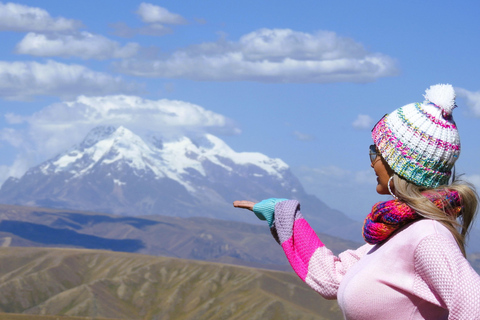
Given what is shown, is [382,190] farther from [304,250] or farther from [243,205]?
[243,205]

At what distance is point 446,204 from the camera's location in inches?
221

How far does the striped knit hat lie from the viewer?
5.82m

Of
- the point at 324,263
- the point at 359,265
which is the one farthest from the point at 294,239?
the point at 359,265

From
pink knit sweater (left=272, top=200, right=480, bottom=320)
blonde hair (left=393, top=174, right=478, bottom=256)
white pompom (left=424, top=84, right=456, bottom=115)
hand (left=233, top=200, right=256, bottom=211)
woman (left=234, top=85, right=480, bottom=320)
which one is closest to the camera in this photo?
pink knit sweater (left=272, top=200, right=480, bottom=320)

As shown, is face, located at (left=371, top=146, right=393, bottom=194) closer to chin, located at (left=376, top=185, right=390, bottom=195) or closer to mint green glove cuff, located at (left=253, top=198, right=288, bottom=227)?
chin, located at (left=376, top=185, right=390, bottom=195)

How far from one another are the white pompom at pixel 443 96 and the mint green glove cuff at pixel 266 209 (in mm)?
1652

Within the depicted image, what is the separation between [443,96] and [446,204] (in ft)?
3.01

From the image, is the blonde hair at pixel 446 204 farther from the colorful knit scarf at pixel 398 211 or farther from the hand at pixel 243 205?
the hand at pixel 243 205

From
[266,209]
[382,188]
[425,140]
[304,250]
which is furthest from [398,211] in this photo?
[266,209]

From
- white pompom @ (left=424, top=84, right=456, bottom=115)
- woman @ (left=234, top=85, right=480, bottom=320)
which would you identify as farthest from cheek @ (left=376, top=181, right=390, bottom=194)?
white pompom @ (left=424, top=84, right=456, bottom=115)

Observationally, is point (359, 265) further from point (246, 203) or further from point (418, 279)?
point (246, 203)

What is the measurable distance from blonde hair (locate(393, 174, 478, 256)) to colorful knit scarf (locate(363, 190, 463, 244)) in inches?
1.1

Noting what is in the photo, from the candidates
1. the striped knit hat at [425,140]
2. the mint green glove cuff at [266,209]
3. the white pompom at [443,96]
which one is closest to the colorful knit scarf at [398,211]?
the striped knit hat at [425,140]

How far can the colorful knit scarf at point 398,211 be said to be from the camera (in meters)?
5.63
